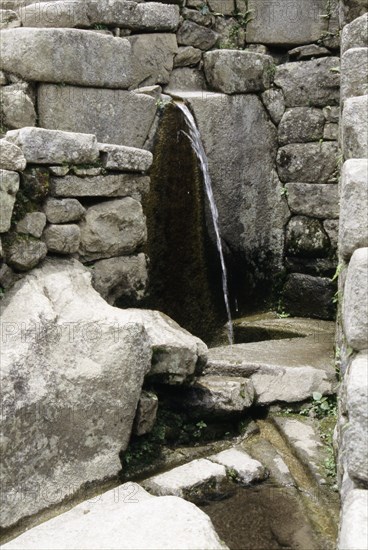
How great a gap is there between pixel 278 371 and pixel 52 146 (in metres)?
2.02

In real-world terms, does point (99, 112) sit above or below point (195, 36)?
below

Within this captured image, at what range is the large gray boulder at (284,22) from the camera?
6988 mm

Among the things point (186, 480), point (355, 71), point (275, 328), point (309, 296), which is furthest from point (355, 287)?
point (309, 296)

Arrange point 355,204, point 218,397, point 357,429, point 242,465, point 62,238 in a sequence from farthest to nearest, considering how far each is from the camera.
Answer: point 218,397 < point 62,238 < point 242,465 < point 355,204 < point 357,429

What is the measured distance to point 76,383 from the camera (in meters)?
3.37

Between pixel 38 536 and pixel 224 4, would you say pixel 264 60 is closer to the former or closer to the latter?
pixel 224 4

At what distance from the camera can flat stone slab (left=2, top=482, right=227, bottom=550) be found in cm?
269

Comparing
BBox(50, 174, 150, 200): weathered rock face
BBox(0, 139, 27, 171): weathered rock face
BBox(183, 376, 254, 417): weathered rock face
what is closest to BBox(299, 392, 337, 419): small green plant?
BBox(183, 376, 254, 417): weathered rock face

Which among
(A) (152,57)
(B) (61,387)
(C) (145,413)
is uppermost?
(A) (152,57)

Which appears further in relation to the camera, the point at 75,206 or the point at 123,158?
the point at 123,158

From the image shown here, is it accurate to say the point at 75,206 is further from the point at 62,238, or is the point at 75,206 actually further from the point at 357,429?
the point at 357,429

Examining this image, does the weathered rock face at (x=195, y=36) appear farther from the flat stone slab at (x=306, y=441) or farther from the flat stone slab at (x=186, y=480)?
the flat stone slab at (x=186, y=480)

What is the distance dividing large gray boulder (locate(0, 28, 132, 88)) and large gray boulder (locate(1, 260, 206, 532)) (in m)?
1.95

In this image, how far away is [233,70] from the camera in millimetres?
6551
